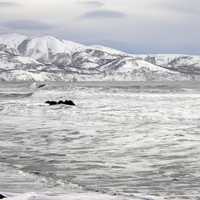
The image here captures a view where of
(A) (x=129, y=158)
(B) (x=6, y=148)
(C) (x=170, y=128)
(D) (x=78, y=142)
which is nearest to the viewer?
(A) (x=129, y=158)

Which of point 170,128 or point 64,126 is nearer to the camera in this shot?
point 170,128

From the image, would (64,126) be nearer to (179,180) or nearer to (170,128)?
(170,128)

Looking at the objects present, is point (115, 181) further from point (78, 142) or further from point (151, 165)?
point (78, 142)

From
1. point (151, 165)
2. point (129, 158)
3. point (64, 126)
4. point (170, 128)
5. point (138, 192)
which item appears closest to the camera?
point (138, 192)

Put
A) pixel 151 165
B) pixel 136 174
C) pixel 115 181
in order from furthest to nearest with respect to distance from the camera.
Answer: pixel 151 165
pixel 136 174
pixel 115 181

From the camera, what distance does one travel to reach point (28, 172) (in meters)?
16.6

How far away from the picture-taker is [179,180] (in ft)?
49.0

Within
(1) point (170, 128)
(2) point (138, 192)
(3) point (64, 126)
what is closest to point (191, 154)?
(2) point (138, 192)

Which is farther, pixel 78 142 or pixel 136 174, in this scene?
pixel 78 142

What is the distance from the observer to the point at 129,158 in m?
19.7

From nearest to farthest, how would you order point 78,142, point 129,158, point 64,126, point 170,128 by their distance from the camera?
1. point 129,158
2. point 78,142
3. point 170,128
4. point 64,126

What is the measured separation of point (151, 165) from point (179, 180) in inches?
119

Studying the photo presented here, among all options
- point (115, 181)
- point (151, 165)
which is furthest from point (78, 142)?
point (115, 181)

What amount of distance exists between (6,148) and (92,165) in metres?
6.63
